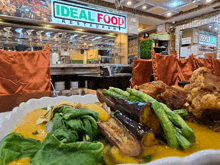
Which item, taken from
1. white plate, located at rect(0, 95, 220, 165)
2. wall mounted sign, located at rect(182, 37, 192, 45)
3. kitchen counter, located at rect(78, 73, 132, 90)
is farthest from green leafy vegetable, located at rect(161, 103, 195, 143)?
wall mounted sign, located at rect(182, 37, 192, 45)

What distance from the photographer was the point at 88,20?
678 centimetres

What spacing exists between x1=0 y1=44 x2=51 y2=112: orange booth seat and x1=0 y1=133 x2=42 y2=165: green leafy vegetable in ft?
4.44

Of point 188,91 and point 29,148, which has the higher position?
point 188,91

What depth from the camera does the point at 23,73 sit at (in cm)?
203

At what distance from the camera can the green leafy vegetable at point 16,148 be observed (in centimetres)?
54

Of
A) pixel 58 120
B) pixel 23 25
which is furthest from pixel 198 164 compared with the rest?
pixel 23 25

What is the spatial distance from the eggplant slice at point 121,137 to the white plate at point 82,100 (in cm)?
9

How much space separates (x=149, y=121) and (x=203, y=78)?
19.3 inches

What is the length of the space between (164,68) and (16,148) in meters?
2.31

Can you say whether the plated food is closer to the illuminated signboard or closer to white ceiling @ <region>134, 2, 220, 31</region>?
white ceiling @ <region>134, 2, 220, 31</region>

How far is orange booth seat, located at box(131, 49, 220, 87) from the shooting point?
2.40 metres

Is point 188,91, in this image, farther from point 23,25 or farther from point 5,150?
point 23,25

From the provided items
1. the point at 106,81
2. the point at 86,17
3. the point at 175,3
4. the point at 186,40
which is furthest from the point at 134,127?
the point at 186,40

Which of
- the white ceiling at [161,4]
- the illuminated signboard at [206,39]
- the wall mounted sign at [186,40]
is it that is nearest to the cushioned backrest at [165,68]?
the white ceiling at [161,4]
